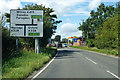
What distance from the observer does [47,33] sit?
1075 inches

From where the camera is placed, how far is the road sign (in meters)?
21.7

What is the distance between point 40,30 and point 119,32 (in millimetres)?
10652

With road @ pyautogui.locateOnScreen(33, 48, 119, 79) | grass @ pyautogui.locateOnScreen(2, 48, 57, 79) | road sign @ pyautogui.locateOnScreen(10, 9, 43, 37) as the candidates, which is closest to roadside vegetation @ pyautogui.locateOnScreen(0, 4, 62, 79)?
grass @ pyautogui.locateOnScreen(2, 48, 57, 79)

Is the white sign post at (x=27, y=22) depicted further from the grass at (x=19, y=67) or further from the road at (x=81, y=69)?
the grass at (x=19, y=67)

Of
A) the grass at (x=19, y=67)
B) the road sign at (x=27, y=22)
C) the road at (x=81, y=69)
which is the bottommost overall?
the road at (x=81, y=69)

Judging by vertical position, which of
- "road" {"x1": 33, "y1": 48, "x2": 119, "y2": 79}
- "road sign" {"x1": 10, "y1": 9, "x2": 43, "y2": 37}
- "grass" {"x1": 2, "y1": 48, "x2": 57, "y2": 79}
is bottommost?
"road" {"x1": 33, "y1": 48, "x2": 119, "y2": 79}

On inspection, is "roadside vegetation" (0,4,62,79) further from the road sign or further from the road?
the road sign

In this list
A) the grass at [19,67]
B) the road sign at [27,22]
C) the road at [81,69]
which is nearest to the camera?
the grass at [19,67]

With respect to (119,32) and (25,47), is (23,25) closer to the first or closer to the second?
(25,47)

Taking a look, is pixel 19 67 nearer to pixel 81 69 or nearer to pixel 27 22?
pixel 81 69

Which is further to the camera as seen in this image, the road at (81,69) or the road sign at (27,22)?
the road sign at (27,22)

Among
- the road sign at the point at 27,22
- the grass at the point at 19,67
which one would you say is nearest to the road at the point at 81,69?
the grass at the point at 19,67

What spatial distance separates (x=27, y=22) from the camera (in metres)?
21.8

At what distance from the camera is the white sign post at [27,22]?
21688 mm
